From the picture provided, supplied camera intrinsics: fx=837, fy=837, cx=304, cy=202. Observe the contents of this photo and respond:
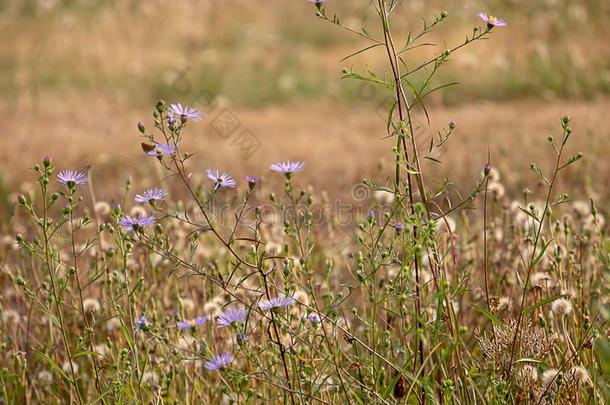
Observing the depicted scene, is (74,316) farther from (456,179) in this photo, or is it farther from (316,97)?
(316,97)

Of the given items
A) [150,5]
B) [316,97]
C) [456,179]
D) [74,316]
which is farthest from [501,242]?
[150,5]

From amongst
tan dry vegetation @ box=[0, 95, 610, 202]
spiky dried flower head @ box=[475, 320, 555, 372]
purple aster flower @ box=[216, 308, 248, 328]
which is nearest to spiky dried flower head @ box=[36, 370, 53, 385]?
purple aster flower @ box=[216, 308, 248, 328]

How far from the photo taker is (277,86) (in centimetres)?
746

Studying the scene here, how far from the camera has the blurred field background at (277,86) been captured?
5.08 metres

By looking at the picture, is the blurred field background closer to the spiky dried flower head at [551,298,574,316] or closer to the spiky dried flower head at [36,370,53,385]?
the spiky dried flower head at [36,370,53,385]

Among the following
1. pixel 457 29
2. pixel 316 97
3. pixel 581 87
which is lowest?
pixel 581 87

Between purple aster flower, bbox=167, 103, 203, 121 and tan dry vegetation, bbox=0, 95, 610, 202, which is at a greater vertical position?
tan dry vegetation, bbox=0, 95, 610, 202

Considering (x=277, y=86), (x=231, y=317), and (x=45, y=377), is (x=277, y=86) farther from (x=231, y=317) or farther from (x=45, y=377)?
(x=231, y=317)

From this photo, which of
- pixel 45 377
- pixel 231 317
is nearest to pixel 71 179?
pixel 231 317

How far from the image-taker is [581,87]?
19.8ft

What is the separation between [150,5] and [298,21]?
Answer: 171cm

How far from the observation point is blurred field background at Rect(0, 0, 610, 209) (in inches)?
200

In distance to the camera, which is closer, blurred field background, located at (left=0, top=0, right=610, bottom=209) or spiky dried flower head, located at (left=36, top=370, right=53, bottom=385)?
spiky dried flower head, located at (left=36, top=370, right=53, bottom=385)

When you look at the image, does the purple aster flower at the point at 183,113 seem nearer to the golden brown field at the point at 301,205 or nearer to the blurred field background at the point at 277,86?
the golden brown field at the point at 301,205
